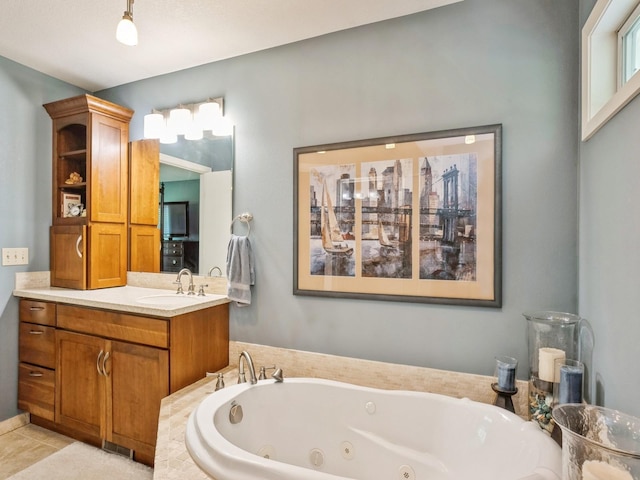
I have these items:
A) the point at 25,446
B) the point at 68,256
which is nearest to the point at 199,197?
the point at 68,256

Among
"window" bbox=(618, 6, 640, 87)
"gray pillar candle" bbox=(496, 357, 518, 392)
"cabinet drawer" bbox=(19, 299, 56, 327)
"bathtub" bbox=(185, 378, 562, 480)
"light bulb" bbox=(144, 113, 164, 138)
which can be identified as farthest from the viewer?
"light bulb" bbox=(144, 113, 164, 138)

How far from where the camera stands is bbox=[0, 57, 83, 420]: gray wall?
8.20ft

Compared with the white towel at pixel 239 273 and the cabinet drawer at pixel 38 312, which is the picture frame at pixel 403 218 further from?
the cabinet drawer at pixel 38 312

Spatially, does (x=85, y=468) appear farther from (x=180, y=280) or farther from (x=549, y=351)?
(x=549, y=351)

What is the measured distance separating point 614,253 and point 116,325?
248cm

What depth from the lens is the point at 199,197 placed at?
2545 millimetres

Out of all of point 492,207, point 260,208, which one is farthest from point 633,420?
point 260,208

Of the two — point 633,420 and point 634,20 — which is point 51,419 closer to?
point 633,420

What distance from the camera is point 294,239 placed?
87.6 inches

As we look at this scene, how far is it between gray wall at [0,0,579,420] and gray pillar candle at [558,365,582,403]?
0.42 metres

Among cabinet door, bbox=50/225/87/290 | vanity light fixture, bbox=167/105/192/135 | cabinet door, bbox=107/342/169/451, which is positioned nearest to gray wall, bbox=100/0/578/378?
vanity light fixture, bbox=167/105/192/135

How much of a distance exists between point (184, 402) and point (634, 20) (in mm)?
2555

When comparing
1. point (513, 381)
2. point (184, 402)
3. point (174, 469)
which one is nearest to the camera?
point (174, 469)

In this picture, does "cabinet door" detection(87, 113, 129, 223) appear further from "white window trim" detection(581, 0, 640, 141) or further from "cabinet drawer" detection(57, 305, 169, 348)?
"white window trim" detection(581, 0, 640, 141)
